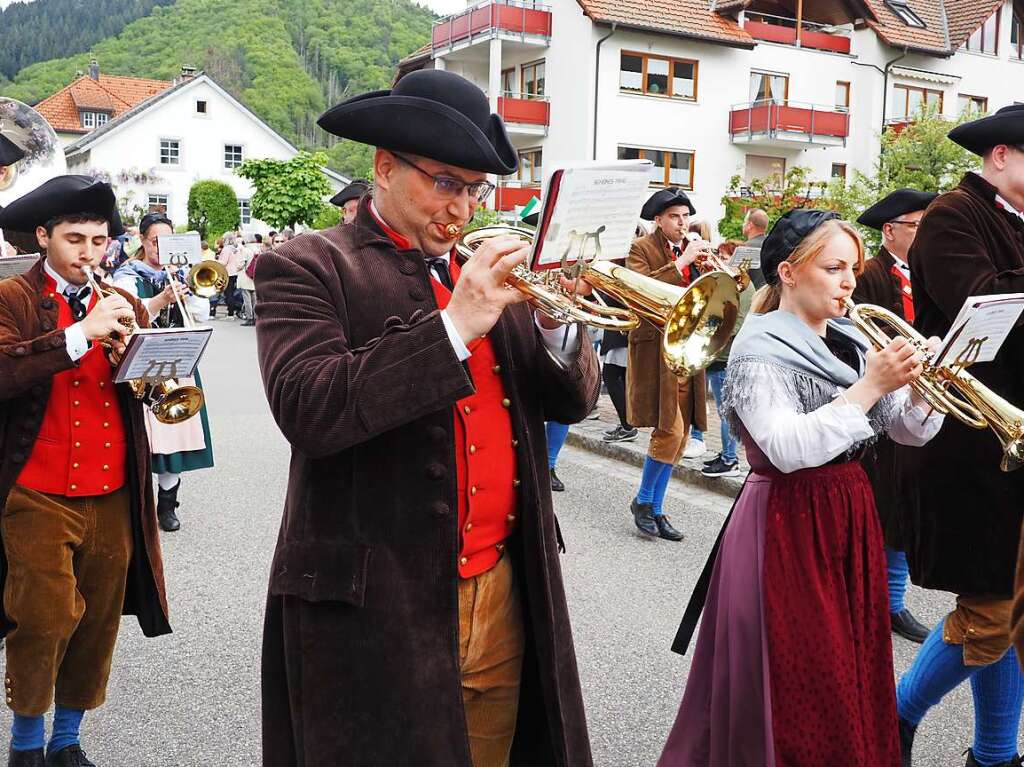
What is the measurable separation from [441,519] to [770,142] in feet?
101

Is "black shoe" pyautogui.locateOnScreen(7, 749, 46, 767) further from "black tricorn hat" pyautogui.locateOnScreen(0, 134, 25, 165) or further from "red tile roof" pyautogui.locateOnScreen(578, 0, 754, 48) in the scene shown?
"red tile roof" pyautogui.locateOnScreen(578, 0, 754, 48)

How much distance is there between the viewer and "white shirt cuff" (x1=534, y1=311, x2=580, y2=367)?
2.52 m

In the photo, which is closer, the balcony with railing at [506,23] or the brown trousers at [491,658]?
the brown trousers at [491,658]

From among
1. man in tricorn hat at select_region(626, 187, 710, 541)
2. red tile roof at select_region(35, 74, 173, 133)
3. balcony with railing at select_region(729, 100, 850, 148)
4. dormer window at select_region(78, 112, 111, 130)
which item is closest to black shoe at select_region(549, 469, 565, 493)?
man in tricorn hat at select_region(626, 187, 710, 541)

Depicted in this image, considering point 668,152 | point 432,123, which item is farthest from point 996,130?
point 668,152

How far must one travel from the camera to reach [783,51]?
104 feet

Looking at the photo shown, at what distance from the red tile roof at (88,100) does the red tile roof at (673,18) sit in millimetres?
42262

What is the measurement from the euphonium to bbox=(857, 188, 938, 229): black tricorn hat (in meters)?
2.82

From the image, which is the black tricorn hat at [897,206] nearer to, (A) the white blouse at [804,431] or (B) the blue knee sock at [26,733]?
(A) the white blouse at [804,431]

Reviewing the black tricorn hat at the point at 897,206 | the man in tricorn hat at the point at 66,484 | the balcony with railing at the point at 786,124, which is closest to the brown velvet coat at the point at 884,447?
the black tricorn hat at the point at 897,206

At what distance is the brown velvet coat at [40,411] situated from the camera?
3.49 m

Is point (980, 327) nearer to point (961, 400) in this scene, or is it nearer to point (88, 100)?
point (961, 400)

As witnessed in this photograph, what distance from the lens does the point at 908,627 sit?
16.7 feet

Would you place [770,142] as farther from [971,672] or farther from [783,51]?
[971,672]
